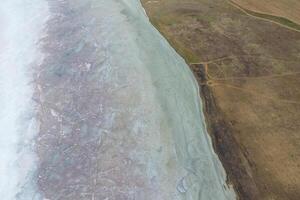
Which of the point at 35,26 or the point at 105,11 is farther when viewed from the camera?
the point at 105,11

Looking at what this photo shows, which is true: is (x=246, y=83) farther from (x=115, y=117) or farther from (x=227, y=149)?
(x=115, y=117)

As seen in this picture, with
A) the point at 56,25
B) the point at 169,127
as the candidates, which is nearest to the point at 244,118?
the point at 169,127

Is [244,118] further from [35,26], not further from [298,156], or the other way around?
[35,26]

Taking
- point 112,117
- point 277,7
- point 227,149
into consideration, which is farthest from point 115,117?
point 277,7

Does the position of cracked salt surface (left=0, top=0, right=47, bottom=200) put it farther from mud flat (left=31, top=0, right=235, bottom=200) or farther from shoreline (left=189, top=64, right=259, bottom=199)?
shoreline (left=189, top=64, right=259, bottom=199)

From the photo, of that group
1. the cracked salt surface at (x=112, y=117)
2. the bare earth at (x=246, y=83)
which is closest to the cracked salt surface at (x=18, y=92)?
the cracked salt surface at (x=112, y=117)

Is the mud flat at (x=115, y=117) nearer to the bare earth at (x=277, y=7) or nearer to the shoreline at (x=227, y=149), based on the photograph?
the shoreline at (x=227, y=149)

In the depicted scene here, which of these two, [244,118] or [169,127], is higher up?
[169,127]
